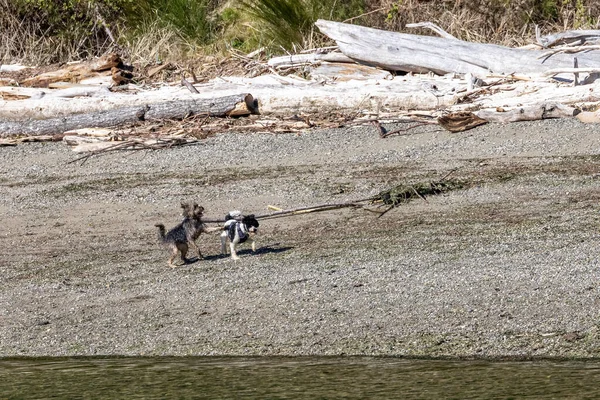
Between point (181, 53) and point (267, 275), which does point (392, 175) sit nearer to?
point (267, 275)

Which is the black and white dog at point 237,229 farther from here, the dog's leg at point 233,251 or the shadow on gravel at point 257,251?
the shadow on gravel at point 257,251

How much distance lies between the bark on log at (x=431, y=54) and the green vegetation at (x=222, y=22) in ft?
5.67

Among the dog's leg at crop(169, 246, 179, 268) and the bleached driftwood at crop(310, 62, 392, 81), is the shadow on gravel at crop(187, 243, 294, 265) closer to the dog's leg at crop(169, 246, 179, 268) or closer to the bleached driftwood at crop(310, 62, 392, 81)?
the dog's leg at crop(169, 246, 179, 268)

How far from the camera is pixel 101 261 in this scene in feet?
32.7

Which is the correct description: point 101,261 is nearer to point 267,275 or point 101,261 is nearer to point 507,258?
point 267,275

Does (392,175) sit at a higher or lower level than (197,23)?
lower

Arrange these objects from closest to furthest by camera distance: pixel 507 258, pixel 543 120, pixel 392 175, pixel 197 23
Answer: pixel 507 258 → pixel 392 175 → pixel 543 120 → pixel 197 23

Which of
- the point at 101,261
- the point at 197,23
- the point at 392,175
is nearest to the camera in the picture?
the point at 101,261

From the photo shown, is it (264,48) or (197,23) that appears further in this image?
(197,23)

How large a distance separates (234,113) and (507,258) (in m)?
8.22

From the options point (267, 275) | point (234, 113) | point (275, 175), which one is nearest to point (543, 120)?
point (275, 175)

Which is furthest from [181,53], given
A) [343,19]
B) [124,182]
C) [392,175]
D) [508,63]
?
[392,175]

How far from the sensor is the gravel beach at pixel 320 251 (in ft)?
24.3

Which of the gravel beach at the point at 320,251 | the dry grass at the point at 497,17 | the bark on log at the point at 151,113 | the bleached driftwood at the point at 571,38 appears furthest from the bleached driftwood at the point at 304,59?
→ the gravel beach at the point at 320,251
